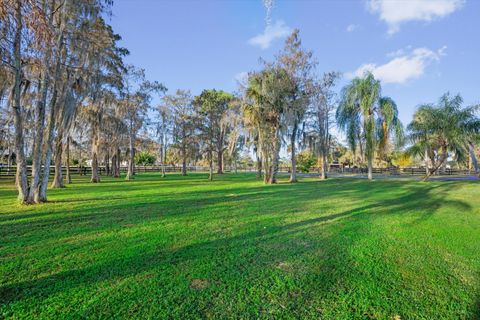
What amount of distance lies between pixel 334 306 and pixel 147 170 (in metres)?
42.5

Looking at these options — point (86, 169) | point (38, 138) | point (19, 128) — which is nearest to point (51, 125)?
point (38, 138)

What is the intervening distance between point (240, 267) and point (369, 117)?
732 inches

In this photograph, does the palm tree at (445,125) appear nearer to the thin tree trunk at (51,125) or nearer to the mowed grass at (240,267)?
the mowed grass at (240,267)

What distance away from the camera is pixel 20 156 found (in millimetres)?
7203

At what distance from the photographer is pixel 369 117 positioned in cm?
1808

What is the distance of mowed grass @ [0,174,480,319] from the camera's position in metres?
2.15

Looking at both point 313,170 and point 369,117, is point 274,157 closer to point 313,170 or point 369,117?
point 369,117

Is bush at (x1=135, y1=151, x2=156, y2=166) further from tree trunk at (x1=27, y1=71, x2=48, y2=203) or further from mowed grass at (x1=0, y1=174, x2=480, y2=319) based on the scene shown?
mowed grass at (x1=0, y1=174, x2=480, y2=319)

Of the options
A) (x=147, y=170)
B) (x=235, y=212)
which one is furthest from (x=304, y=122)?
(x=147, y=170)

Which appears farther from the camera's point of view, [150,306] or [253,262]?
[253,262]

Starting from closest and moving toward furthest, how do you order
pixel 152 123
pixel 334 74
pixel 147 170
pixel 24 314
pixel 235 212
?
pixel 24 314
pixel 235 212
pixel 334 74
pixel 152 123
pixel 147 170

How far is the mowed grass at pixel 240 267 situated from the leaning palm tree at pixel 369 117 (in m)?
13.7

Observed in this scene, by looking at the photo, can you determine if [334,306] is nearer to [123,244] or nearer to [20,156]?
[123,244]

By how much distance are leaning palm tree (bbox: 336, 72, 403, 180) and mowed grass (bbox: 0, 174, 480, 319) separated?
13.7 meters
